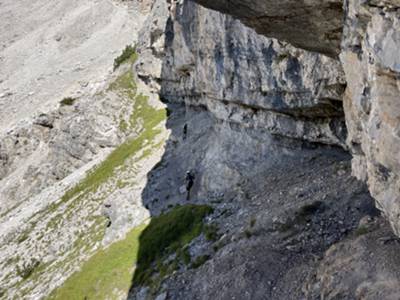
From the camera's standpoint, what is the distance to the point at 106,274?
115 feet

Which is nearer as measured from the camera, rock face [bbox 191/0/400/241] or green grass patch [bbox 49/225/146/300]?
rock face [bbox 191/0/400/241]

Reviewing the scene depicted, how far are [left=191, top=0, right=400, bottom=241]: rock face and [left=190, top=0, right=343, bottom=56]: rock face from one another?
0.04 meters

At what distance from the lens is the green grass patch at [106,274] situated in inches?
1331

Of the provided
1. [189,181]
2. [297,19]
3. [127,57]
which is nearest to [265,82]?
[297,19]

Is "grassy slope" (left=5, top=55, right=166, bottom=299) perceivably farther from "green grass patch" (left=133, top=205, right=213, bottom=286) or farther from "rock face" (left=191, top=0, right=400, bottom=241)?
"rock face" (left=191, top=0, right=400, bottom=241)

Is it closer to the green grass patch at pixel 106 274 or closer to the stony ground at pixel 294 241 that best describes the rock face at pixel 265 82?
the stony ground at pixel 294 241

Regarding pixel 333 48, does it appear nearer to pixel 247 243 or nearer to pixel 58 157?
pixel 247 243

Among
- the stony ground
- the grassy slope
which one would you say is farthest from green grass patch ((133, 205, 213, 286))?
the grassy slope

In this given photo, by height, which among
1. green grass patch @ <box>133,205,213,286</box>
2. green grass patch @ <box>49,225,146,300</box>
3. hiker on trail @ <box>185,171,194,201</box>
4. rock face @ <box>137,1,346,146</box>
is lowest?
green grass patch @ <box>49,225,146,300</box>

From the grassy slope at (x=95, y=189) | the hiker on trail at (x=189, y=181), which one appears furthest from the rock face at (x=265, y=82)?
the grassy slope at (x=95, y=189)

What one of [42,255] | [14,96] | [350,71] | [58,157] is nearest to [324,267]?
[350,71]

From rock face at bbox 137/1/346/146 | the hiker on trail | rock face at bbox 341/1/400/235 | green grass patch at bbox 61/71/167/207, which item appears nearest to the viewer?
rock face at bbox 341/1/400/235

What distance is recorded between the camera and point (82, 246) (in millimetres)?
43656

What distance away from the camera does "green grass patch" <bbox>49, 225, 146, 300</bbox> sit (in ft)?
111
